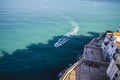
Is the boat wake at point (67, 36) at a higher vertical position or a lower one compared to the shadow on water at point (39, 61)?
higher

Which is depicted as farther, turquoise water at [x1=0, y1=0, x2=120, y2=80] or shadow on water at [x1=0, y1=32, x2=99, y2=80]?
turquoise water at [x1=0, y1=0, x2=120, y2=80]

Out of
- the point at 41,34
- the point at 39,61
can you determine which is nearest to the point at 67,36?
the point at 41,34

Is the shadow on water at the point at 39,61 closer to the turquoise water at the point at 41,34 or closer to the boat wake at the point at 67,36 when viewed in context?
the turquoise water at the point at 41,34

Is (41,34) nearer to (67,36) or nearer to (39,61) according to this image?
(67,36)

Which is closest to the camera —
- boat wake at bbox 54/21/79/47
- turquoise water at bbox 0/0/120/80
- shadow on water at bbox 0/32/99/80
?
shadow on water at bbox 0/32/99/80

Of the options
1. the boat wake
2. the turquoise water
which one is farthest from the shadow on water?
the boat wake

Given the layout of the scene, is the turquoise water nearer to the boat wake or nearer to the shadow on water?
the shadow on water

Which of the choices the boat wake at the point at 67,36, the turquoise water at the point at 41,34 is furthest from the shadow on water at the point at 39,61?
the boat wake at the point at 67,36

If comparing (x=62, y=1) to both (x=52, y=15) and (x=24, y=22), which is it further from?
(x=24, y=22)
